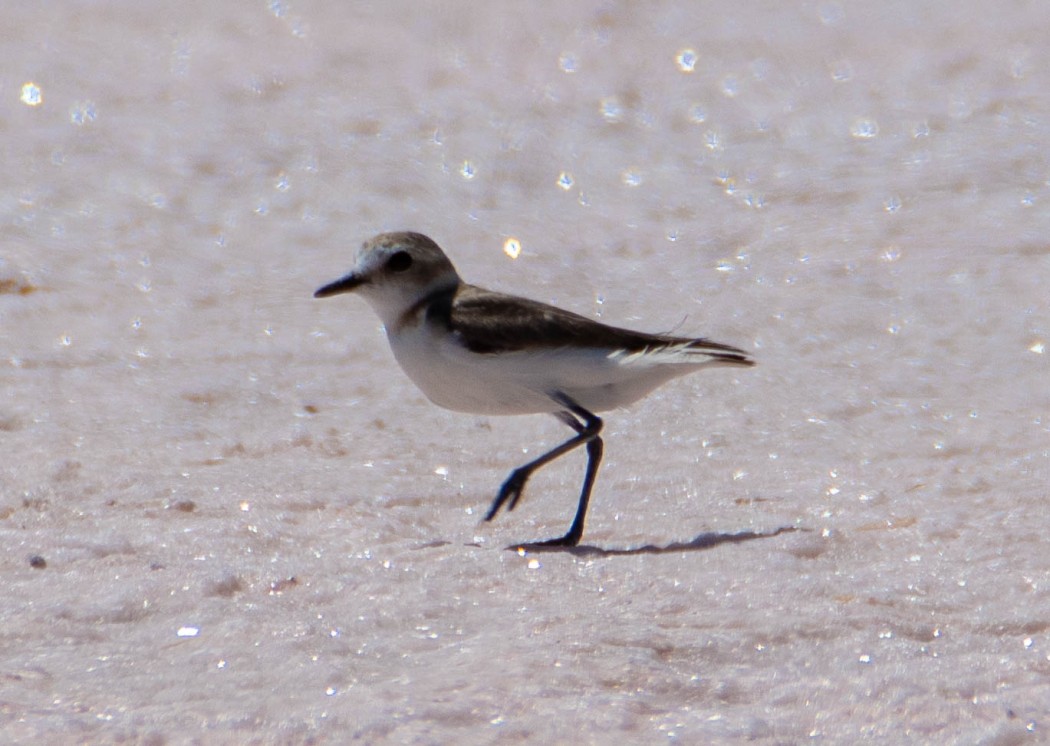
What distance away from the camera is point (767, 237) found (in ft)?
26.7

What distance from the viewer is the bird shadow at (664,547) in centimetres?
478

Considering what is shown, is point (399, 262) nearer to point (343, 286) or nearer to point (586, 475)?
point (343, 286)

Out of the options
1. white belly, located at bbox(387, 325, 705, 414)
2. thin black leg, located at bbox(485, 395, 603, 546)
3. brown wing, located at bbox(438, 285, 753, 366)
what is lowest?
thin black leg, located at bbox(485, 395, 603, 546)

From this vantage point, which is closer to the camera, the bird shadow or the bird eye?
the bird shadow

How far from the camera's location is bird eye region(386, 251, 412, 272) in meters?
5.41

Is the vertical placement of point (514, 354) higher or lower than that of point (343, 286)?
lower

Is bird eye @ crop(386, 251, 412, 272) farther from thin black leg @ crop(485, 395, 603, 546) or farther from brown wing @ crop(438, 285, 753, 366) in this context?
thin black leg @ crop(485, 395, 603, 546)

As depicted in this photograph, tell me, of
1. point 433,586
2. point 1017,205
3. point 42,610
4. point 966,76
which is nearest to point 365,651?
point 433,586

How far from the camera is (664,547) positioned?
487 cm

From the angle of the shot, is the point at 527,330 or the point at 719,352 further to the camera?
the point at 719,352

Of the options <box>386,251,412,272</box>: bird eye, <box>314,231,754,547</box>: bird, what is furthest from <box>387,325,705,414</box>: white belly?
<box>386,251,412,272</box>: bird eye

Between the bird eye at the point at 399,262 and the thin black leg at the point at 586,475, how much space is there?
0.75m

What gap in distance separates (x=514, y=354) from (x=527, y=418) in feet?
5.35

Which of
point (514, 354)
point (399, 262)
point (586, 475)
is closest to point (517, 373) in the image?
point (514, 354)
